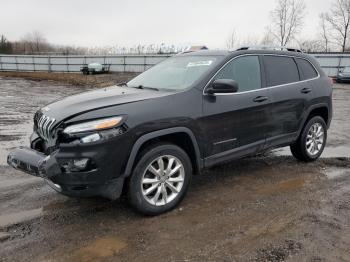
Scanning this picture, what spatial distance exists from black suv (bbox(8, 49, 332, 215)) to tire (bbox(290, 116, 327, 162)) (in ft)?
0.21

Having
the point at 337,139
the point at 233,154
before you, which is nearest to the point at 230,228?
the point at 233,154

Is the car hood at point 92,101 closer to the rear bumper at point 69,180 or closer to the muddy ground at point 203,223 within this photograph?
the rear bumper at point 69,180

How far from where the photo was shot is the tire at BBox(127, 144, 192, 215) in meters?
3.88

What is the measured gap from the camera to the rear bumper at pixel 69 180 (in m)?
3.56

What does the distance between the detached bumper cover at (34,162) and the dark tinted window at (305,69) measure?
4.05 meters

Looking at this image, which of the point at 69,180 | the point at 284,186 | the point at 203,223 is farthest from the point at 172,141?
the point at 284,186

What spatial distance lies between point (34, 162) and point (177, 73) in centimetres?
214

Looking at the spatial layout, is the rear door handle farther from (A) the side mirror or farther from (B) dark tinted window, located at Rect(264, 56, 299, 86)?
(A) the side mirror

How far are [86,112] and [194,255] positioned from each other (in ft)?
5.55

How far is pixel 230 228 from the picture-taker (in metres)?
3.84

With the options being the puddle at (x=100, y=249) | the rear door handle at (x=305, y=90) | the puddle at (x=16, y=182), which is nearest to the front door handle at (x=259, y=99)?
the rear door handle at (x=305, y=90)

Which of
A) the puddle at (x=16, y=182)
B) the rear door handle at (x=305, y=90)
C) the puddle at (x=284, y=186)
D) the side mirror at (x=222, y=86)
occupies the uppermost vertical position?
the side mirror at (x=222, y=86)

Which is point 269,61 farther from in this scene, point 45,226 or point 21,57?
point 21,57

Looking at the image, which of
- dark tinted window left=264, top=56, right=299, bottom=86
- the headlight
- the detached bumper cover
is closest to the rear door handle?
dark tinted window left=264, top=56, right=299, bottom=86
